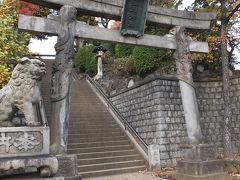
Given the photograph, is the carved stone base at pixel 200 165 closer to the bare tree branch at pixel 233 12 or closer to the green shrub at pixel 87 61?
the bare tree branch at pixel 233 12

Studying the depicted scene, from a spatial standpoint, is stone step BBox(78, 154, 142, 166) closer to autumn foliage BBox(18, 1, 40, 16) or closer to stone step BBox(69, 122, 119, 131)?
stone step BBox(69, 122, 119, 131)

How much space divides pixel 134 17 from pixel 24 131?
498cm

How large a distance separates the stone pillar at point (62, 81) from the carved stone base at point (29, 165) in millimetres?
1472

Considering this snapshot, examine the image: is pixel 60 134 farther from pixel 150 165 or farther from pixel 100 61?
pixel 100 61

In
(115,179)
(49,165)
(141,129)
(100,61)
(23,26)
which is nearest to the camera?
(49,165)

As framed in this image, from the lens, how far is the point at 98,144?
469 inches

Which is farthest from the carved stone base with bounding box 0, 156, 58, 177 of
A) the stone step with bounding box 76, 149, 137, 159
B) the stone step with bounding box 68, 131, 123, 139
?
the stone step with bounding box 68, 131, 123, 139

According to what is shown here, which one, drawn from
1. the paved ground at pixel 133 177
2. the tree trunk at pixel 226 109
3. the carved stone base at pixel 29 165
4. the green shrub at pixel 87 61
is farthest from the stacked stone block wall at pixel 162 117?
the green shrub at pixel 87 61

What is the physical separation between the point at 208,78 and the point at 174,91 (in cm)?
185

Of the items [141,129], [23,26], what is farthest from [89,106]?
[23,26]

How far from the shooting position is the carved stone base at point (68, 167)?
6938mm

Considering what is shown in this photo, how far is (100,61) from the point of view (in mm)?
20625

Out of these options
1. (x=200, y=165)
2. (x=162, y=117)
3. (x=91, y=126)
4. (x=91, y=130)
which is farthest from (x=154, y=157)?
(x=91, y=126)

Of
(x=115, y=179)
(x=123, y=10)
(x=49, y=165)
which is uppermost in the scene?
(x=123, y=10)
